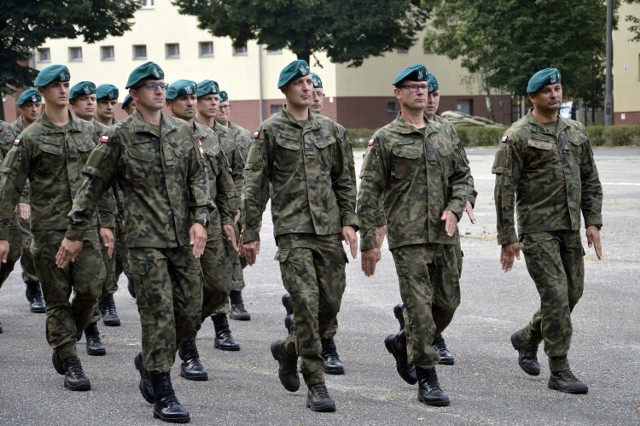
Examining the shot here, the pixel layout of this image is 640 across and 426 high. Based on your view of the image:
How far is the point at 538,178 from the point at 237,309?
409 centimetres

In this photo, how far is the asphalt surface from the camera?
736 centimetres

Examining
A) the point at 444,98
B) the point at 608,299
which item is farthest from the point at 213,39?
the point at 608,299

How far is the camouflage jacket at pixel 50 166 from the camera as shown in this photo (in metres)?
8.64

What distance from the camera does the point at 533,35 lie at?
53.2 m

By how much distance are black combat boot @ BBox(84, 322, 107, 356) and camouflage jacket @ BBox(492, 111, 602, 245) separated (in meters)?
3.42

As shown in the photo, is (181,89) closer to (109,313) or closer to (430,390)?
(109,313)

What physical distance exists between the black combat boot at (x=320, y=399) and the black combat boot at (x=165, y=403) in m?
0.77

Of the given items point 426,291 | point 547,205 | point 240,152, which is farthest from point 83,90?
point 547,205

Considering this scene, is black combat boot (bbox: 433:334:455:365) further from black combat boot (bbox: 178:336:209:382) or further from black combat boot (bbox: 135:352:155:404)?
black combat boot (bbox: 135:352:155:404)

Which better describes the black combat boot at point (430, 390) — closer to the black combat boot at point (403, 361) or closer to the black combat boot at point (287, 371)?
the black combat boot at point (403, 361)

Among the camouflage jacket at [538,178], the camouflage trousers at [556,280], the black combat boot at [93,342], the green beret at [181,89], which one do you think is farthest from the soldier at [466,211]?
the black combat boot at [93,342]

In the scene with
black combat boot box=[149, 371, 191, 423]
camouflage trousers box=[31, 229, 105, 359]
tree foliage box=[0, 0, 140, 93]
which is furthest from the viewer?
tree foliage box=[0, 0, 140, 93]

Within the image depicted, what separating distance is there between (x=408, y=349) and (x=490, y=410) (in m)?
0.65

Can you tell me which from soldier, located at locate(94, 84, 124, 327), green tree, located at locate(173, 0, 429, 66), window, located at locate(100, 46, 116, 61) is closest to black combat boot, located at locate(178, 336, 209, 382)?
soldier, located at locate(94, 84, 124, 327)
